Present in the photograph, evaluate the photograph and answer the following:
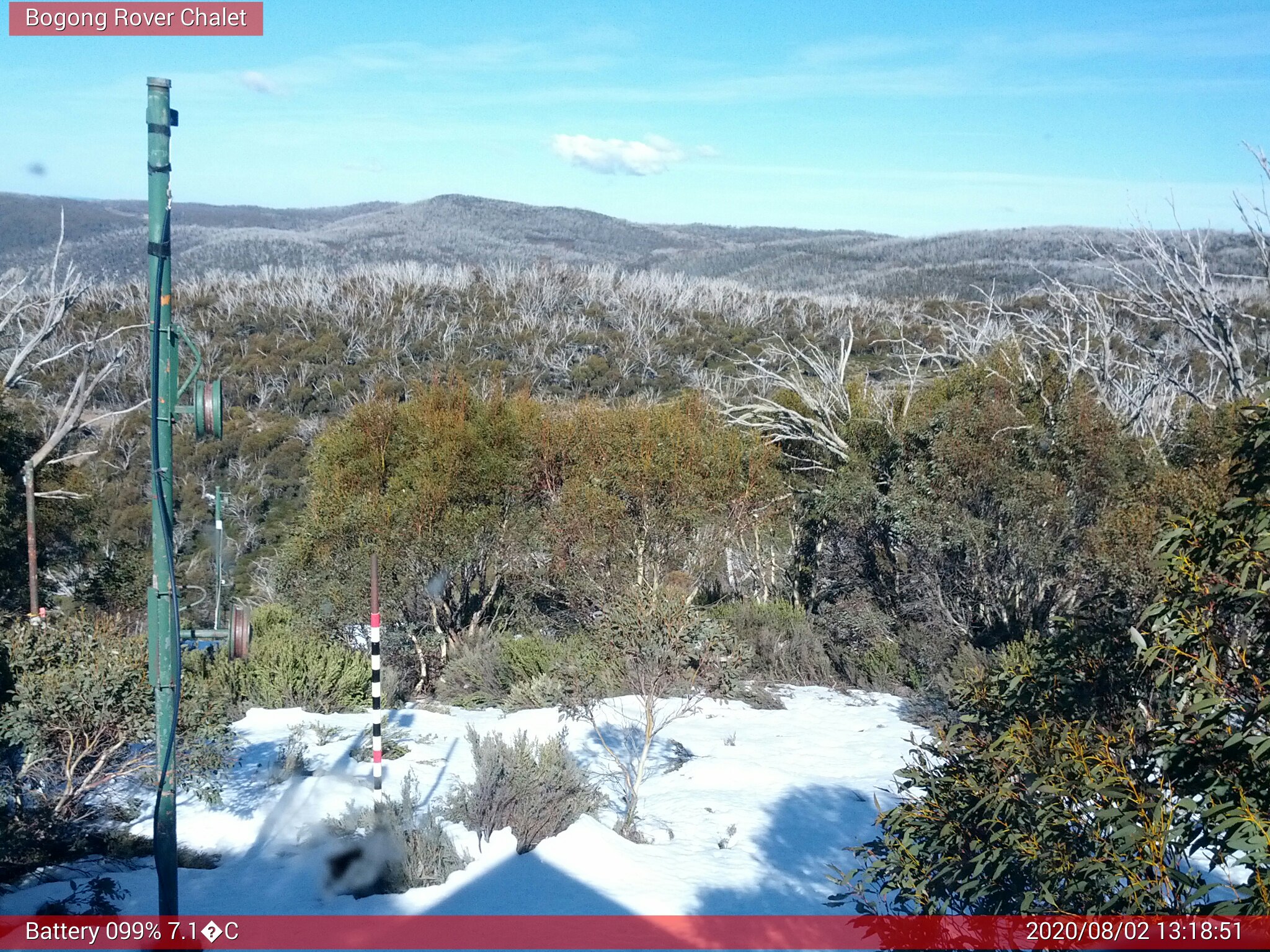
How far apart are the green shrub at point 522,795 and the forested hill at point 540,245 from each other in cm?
4385

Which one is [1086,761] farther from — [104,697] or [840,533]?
[840,533]

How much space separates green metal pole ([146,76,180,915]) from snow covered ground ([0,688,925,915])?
169 cm

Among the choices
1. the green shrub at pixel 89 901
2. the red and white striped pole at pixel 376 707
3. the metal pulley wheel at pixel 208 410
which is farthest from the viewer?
the red and white striped pole at pixel 376 707

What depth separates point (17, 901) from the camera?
4.89m

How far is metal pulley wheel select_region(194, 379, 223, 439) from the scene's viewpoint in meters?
3.67

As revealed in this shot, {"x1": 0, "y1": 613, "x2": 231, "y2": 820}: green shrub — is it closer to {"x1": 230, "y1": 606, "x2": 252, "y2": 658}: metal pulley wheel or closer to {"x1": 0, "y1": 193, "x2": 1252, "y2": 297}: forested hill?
{"x1": 230, "y1": 606, "x2": 252, "y2": 658}: metal pulley wheel

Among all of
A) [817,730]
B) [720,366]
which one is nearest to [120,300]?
[720,366]

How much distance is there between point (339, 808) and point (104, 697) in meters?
1.65

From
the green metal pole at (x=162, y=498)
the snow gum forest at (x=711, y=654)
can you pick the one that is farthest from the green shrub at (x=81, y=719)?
the green metal pole at (x=162, y=498)

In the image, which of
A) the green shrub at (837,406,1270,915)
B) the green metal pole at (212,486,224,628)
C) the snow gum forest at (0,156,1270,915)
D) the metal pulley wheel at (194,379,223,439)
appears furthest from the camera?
the green metal pole at (212,486,224,628)

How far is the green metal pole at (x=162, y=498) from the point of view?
11.8 ft

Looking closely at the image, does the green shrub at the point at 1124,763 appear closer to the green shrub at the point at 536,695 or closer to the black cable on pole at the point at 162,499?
the black cable on pole at the point at 162,499

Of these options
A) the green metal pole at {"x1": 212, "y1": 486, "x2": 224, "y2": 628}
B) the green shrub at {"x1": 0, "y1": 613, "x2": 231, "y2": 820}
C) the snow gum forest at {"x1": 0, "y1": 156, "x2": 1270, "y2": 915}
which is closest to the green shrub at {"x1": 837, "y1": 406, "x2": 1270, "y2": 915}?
the snow gum forest at {"x1": 0, "y1": 156, "x2": 1270, "y2": 915}

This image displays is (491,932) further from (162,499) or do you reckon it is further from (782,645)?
(782,645)
